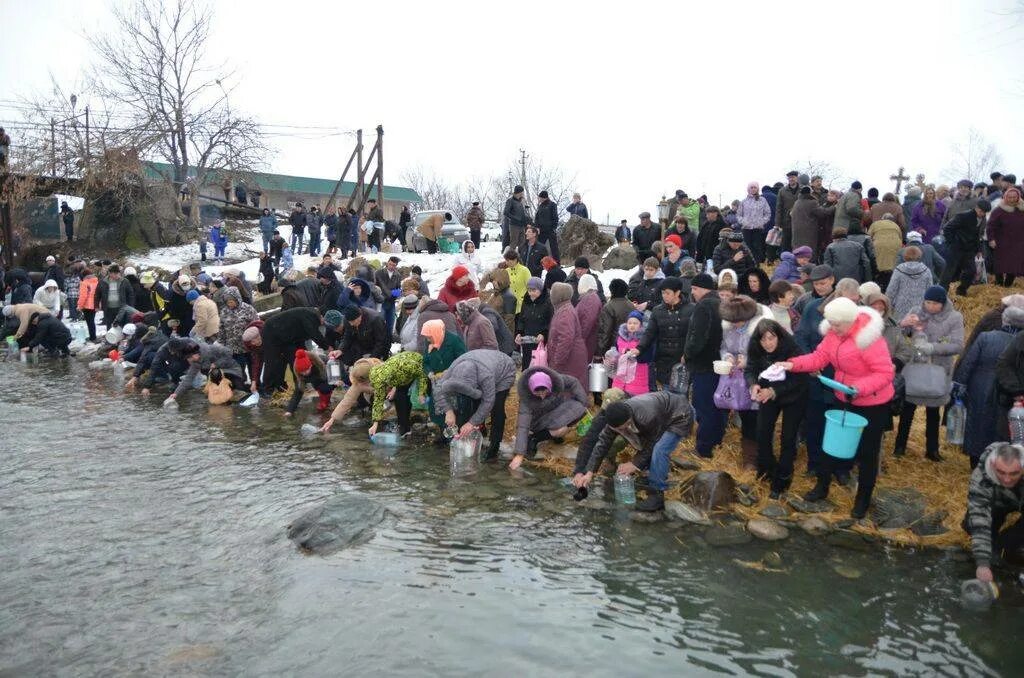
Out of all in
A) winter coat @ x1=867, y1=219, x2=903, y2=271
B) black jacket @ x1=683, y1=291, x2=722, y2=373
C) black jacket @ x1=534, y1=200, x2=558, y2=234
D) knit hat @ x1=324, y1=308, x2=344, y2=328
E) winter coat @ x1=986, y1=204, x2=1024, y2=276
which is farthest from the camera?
black jacket @ x1=534, y1=200, x2=558, y2=234

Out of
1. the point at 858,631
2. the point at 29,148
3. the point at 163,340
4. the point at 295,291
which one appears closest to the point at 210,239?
the point at 29,148

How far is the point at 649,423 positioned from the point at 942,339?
2954 millimetres

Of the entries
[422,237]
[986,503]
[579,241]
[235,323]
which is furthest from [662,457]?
[422,237]

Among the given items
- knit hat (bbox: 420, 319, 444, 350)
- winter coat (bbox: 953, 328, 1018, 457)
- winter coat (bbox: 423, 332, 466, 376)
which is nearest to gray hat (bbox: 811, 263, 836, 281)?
winter coat (bbox: 953, 328, 1018, 457)

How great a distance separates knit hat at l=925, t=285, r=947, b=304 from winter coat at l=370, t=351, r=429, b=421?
549cm

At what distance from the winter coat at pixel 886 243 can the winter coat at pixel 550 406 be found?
21.5ft

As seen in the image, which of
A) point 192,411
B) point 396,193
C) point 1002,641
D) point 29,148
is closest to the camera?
point 1002,641

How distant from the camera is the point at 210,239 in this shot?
27.1 metres

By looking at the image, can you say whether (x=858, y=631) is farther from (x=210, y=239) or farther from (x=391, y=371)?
(x=210, y=239)

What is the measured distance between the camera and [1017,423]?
20.8 ft

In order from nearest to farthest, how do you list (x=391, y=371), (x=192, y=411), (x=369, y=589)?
(x=369, y=589) → (x=391, y=371) → (x=192, y=411)

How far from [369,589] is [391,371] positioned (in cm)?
378

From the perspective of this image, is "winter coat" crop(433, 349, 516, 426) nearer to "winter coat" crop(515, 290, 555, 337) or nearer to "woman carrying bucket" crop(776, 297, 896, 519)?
"winter coat" crop(515, 290, 555, 337)

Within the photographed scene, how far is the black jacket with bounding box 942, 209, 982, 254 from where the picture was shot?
12.3 meters
